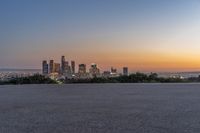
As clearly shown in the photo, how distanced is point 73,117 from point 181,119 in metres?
1.92

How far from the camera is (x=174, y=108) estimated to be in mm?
9398

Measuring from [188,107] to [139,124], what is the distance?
2.84 m

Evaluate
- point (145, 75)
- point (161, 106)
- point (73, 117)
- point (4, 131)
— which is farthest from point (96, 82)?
point (4, 131)

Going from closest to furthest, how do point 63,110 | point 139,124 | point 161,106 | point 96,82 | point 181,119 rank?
point 139,124, point 181,119, point 63,110, point 161,106, point 96,82

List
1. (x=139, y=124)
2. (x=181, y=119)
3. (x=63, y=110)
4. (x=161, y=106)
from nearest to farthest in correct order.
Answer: (x=139, y=124), (x=181, y=119), (x=63, y=110), (x=161, y=106)

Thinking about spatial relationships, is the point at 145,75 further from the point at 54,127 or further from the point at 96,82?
the point at 54,127

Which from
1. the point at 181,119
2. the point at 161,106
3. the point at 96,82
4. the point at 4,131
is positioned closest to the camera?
the point at 4,131

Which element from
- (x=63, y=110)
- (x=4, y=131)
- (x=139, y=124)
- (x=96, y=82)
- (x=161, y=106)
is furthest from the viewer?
(x=96, y=82)

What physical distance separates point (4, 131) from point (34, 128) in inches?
18.4

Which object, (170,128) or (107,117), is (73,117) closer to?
(107,117)

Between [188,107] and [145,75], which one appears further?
[145,75]

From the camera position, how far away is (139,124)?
7070mm

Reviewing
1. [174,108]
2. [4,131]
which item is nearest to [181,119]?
[174,108]

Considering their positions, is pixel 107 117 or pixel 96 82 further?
pixel 96 82
